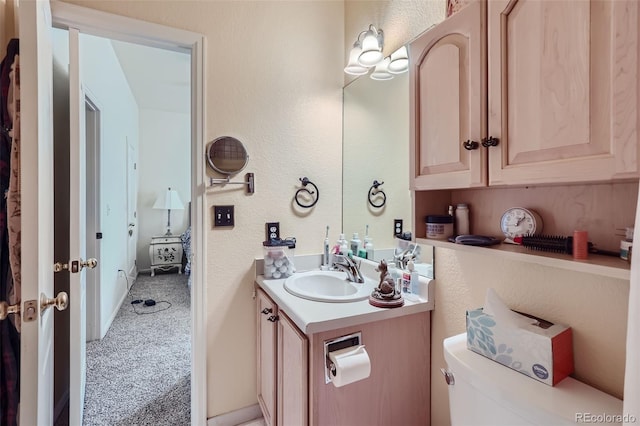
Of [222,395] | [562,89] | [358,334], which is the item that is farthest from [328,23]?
[222,395]

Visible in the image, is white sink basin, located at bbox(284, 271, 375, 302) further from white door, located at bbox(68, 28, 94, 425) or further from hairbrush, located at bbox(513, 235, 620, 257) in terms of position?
white door, located at bbox(68, 28, 94, 425)

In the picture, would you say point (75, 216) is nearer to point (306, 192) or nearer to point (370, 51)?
point (306, 192)

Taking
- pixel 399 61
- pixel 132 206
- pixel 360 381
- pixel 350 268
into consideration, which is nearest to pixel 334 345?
pixel 360 381

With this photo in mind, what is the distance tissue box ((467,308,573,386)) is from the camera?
805 mm

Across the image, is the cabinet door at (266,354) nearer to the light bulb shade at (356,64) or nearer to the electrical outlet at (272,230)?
the electrical outlet at (272,230)

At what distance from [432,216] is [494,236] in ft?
0.70

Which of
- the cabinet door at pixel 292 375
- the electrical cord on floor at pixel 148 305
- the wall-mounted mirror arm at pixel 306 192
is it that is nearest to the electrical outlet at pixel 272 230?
the wall-mounted mirror arm at pixel 306 192

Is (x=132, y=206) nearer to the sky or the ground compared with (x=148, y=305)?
nearer to the sky

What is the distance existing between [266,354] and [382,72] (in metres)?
1.58

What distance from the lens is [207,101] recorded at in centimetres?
158

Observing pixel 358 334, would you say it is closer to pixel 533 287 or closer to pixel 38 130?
pixel 533 287

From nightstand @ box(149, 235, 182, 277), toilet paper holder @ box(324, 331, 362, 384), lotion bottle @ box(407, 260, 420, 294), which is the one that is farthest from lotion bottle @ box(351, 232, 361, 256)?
nightstand @ box(149, 235, 182, 277)

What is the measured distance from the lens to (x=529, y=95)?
0.74 meters

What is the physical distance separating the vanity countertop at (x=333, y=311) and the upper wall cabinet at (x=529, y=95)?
0.51 meters
